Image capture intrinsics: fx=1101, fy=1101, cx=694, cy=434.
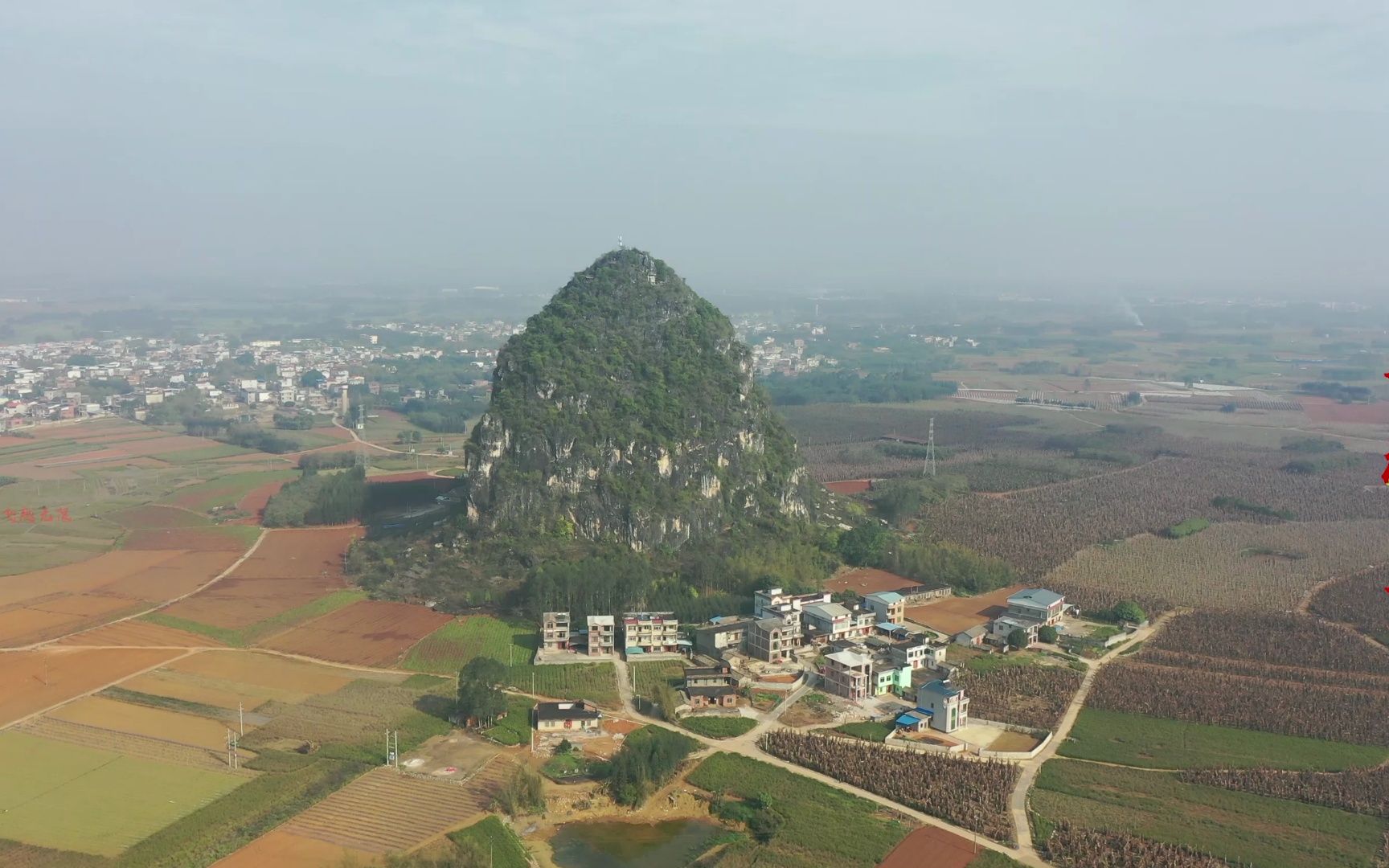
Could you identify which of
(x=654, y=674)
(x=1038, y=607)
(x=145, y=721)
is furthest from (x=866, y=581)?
(x=145, y=721)

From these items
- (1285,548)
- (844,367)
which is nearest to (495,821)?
(1285,548)

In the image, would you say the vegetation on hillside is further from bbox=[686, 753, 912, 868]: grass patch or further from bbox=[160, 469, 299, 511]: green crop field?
bbox=[686, 753, 912, 868]: grass patch

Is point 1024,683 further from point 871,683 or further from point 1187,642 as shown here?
point 1187,642

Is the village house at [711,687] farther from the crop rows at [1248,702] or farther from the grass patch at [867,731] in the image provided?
the crop rows at [1248,702]

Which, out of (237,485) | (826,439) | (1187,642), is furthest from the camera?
(826,439)

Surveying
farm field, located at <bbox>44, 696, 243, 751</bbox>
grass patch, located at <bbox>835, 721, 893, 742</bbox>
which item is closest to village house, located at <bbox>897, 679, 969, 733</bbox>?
grass patch, located at <bbox>835, 721, 893, 742</bbox>

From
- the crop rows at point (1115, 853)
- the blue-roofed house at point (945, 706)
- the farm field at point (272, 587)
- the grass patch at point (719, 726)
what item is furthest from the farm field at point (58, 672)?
the crop rows at point (1115, 853)

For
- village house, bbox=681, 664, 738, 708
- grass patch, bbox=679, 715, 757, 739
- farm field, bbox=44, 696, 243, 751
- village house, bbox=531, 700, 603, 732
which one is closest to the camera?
farm field, bbox=44, 696, 243, 751
